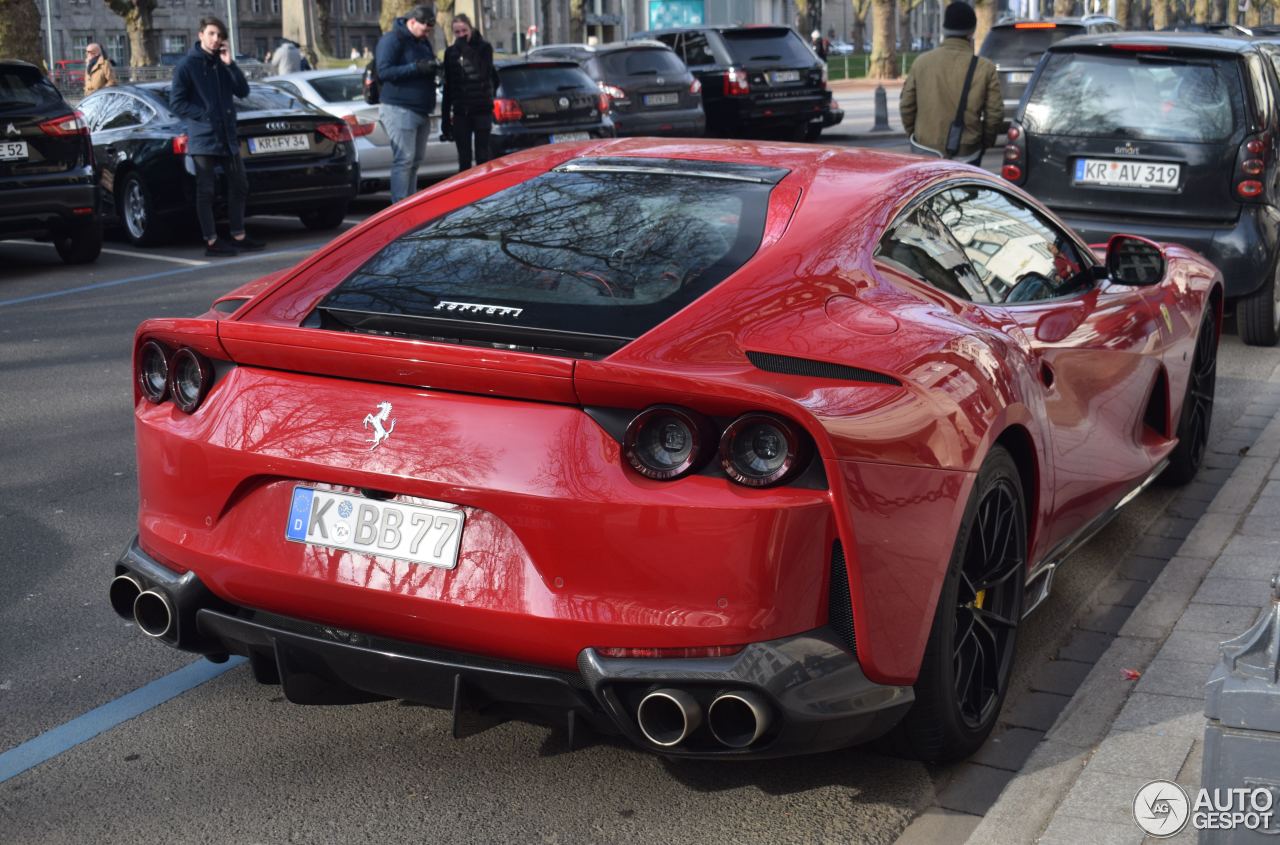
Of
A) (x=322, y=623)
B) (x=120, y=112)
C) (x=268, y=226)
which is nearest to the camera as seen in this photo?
(x=322, y=623)

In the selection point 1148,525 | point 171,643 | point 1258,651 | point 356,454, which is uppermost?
point 356,454

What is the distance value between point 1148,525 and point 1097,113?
4154 millimetres

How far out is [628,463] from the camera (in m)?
3.17

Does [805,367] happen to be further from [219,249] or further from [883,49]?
[883,49]

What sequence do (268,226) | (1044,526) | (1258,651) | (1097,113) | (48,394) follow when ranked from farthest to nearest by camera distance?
(268,226) → (1097,113) → (48,394) → (1044,526) → (1258,651)

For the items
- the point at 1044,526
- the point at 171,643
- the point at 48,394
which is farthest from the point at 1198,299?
the point at 48,394

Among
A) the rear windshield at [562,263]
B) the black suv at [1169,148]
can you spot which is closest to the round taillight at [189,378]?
the rear windshield at [562,263]

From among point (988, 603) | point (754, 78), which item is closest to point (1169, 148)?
point (988, 603)

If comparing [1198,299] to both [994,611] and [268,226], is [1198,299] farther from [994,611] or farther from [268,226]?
[268,226]

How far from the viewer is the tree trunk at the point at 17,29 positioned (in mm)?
20875

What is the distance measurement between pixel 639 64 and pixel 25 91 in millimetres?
10917

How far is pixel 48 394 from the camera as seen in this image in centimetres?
Result: 820

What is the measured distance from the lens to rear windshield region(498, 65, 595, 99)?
17.8m

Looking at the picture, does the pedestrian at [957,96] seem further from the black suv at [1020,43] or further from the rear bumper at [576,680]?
the black suv at [1020,43]
